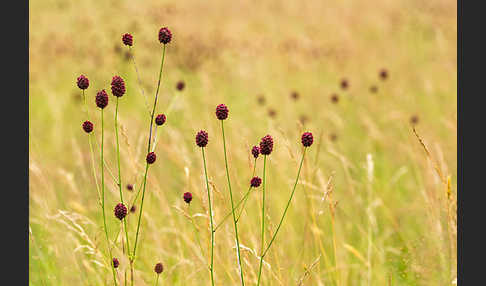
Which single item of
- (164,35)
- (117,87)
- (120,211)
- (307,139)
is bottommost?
(120,211)

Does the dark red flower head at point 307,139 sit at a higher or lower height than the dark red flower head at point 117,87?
lower

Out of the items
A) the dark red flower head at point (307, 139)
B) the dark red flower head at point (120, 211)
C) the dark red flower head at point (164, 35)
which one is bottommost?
the dark red flower head at point (120, 211)

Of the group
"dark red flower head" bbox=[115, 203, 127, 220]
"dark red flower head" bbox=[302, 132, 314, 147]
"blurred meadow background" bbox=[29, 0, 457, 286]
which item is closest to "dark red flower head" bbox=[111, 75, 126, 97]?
"blurred meadow background" bbox=[29, 0, 457, 286]

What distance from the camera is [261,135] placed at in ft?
12.5

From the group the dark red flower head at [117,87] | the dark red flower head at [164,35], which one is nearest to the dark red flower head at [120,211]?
the dark red flower head at [117,87]

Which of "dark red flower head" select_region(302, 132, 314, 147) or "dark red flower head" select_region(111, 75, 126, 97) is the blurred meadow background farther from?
"dark red flower head" select_region(302, 132, 314, 147)

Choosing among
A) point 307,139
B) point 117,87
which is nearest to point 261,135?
point 307,139

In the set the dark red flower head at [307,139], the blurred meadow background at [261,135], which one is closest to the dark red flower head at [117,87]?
the blurred meadow background at [261,135]

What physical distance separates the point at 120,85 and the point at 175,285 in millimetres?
1173

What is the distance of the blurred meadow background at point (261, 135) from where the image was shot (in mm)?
1901

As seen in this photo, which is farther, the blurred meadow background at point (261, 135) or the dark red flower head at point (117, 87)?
the blurred meadow background at point (261, 135)

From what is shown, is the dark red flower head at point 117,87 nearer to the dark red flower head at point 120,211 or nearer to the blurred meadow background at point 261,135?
the blurred meadow background at point 261,135

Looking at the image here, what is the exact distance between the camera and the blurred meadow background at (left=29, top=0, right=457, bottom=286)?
190 centimetres

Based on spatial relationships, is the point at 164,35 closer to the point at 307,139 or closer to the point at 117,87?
the point at 117,87
